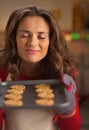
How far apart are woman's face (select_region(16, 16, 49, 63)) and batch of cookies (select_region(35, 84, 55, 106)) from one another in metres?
0.09

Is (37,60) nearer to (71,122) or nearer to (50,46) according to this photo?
(50,46)

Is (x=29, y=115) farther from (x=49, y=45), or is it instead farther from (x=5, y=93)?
(x=49, y=45)

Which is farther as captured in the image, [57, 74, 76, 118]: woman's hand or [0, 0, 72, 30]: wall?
[0, 0, 72, 30]: wall

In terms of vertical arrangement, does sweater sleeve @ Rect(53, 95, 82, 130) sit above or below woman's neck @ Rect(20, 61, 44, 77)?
below

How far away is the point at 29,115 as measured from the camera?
84cm

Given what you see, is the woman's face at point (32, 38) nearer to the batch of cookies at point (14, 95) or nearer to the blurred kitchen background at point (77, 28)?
the batch of cookies at point (14, 95)

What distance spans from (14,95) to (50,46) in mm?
196

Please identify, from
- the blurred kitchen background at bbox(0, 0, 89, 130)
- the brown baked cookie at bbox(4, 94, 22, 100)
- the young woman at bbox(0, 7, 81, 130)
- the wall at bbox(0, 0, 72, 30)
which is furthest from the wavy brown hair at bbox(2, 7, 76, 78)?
the blurred kitchen background at bbox(0, 0, 89, 130)

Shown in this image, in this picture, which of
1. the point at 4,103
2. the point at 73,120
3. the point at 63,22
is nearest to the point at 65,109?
the point at 73,120

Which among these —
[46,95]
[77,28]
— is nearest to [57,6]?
[77,28]

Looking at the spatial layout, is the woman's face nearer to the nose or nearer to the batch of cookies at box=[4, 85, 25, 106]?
the nose

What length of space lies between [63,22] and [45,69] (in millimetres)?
1598

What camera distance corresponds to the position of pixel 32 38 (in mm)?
818

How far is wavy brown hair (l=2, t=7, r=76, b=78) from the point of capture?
33.4 inches
